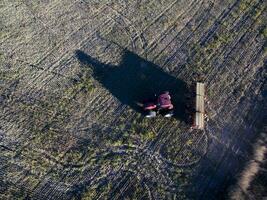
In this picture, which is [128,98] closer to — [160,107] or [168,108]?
[160,107]

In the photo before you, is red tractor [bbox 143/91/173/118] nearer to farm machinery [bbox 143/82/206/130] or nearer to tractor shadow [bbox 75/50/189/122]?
farm machinery [bbox 143/82/206/130]

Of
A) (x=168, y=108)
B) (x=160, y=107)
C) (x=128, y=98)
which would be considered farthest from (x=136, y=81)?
(x=168, y=108)

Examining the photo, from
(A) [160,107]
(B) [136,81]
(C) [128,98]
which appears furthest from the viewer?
(B) [136,81]

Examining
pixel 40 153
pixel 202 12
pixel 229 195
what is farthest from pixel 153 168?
pixel 202 12

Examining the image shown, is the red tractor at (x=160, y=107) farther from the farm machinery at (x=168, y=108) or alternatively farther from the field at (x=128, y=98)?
the field at (x=128, y=98)

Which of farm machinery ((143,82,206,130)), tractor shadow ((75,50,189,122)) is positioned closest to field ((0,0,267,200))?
tractor shadow ((75,50,189,122))

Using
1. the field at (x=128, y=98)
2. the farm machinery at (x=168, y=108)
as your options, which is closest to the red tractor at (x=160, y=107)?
the farm machinery at (x=168, y=108)
